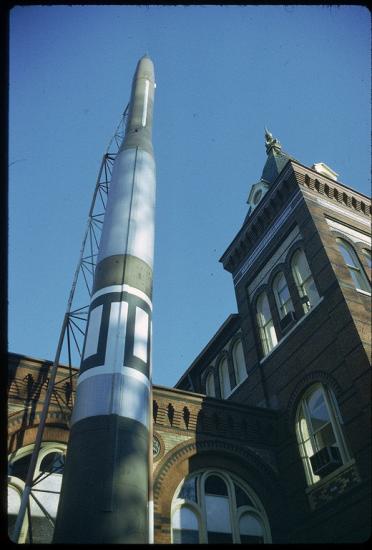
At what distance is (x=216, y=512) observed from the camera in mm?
12945

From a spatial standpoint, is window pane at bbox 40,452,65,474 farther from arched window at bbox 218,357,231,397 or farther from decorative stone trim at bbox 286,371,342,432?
arched window at bbox 218,357,231,397

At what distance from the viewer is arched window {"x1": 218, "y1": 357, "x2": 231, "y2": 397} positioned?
21402mm

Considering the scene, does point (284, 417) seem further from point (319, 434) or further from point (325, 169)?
point (325, 169)

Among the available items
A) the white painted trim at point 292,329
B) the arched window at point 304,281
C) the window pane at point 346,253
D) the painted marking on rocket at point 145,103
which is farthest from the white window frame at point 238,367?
the painted marking on rocket at point 145,103

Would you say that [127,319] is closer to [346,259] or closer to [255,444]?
[255,444]

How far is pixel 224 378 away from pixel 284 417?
265 inches

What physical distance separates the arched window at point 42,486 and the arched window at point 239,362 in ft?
32.2

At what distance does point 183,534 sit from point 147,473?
10.8 feet

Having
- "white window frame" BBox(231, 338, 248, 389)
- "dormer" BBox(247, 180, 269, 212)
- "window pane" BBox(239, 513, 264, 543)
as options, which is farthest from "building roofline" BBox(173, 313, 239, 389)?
"window pane" BBox(239, 513, 264, 543)

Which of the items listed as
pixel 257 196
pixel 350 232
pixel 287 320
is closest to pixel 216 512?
pixel 287 320

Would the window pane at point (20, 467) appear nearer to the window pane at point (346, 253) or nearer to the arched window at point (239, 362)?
the arched window at point (239, 362)

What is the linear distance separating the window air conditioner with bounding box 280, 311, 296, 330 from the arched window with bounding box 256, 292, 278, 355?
79 centimetres

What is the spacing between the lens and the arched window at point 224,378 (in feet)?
70.2

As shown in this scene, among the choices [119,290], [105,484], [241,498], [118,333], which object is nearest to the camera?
[105,484]
